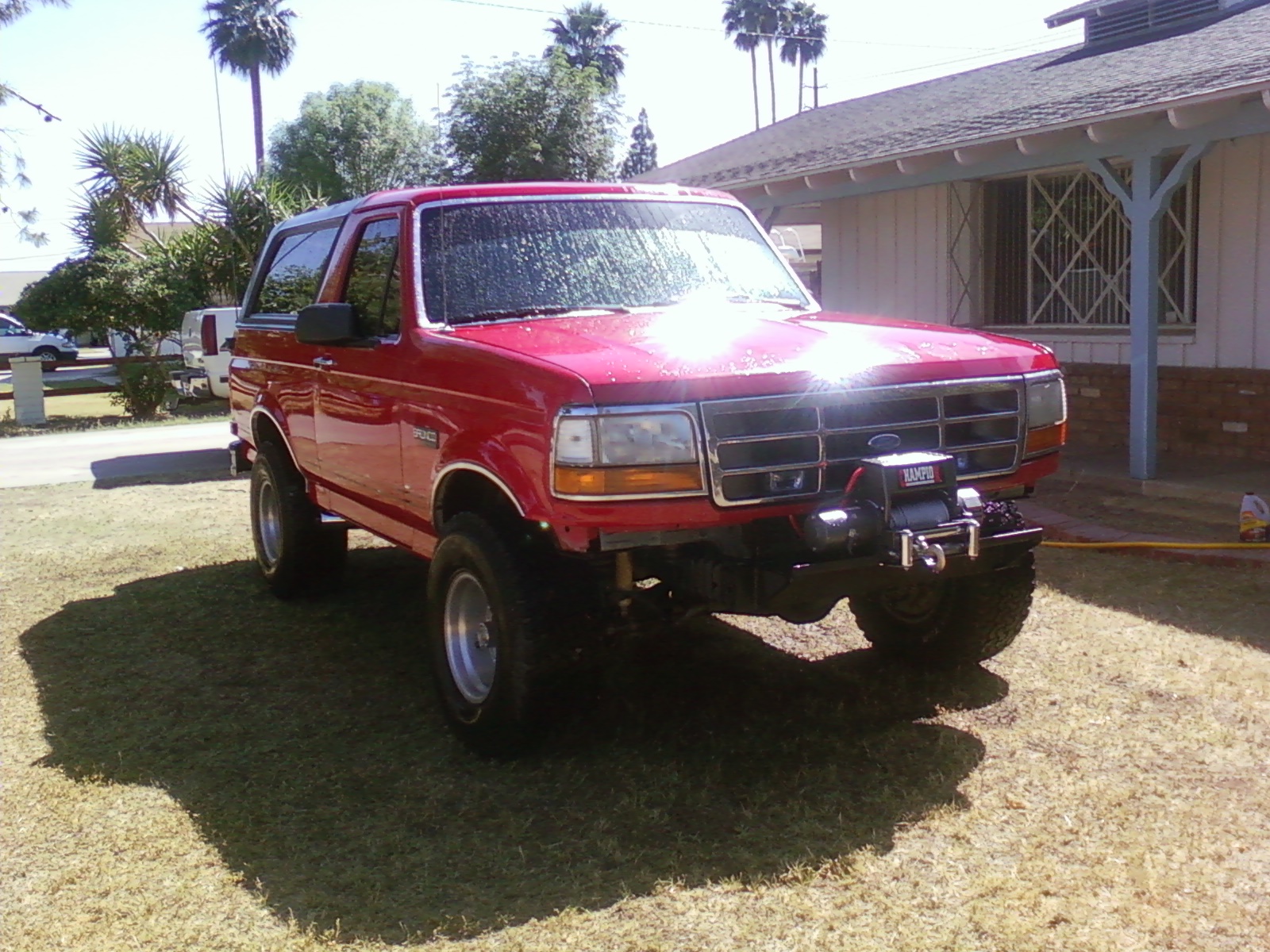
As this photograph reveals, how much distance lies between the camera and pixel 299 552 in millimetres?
6621

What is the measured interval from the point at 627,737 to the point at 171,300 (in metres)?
21.2

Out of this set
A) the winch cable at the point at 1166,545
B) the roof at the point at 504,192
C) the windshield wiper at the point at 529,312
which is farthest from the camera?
the winch cable at the point at 1166,545

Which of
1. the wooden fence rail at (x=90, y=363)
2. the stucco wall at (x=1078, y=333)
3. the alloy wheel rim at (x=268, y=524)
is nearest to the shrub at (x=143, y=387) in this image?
the wooden fence rail at (x=90, y=363)

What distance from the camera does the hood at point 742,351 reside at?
381 centimetres

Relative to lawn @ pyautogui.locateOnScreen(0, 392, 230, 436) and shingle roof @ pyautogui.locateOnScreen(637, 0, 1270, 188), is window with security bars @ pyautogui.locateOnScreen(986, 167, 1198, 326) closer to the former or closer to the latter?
shingle roof @ pyautogui.locateOnScreen(637, 0, 1270, 188)

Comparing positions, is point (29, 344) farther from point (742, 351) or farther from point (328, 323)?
point (742, 351)

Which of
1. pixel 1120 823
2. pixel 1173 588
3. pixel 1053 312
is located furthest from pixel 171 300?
pixel 1120 823

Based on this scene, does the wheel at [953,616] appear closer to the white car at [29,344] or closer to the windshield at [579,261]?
the windshield at [579,261]

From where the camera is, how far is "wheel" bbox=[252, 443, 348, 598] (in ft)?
21.4

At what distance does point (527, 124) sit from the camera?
34406 mm

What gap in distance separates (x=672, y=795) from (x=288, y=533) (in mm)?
3199

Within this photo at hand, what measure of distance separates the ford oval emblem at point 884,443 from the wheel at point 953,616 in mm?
771

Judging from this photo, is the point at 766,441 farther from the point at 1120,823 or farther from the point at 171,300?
the point at 171,300

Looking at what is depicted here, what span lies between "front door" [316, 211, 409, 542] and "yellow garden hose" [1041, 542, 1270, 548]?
4.26 meters
